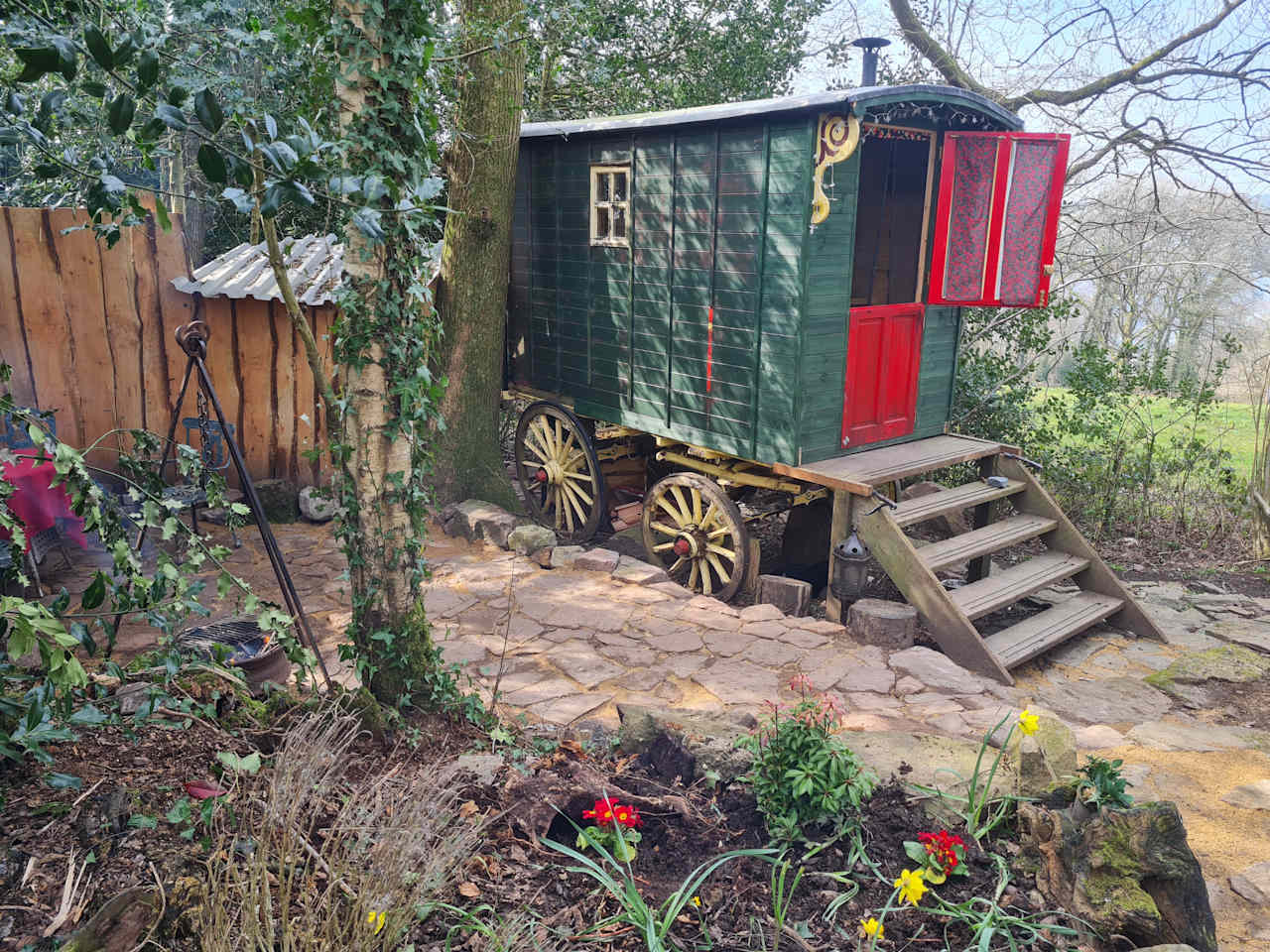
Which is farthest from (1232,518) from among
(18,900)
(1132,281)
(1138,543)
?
(18,900)

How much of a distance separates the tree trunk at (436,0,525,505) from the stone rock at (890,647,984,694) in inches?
150

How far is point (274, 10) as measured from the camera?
321cm

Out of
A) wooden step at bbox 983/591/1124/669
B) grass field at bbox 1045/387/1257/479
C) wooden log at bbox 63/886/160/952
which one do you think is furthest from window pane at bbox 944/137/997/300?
wooden log at bbox 63/886/160/952

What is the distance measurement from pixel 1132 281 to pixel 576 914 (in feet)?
29.5

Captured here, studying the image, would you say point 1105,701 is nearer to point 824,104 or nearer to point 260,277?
point 824,104

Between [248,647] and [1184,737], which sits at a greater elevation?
[248,647]

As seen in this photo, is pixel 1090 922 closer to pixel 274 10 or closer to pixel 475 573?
Result: pixel 274 10

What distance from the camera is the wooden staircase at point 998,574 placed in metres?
5.04

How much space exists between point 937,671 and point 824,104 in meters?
3.15

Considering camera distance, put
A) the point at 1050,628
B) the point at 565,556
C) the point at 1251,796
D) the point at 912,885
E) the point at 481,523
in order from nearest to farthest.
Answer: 1. the point at 912,885
2. the point at 1251,796
3. the point at 1050,628
4. the point at 565,556
5. the point at 481,523

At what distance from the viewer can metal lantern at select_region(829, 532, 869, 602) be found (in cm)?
537

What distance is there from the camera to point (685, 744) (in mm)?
3156

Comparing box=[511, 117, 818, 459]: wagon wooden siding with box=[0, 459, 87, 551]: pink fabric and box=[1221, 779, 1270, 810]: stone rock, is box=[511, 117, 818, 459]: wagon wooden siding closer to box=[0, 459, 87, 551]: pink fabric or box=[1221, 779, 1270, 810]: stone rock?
box=[1221, 779, 1270, 810]: stone rock

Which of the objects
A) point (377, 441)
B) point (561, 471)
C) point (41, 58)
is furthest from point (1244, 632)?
point (41, 58)
